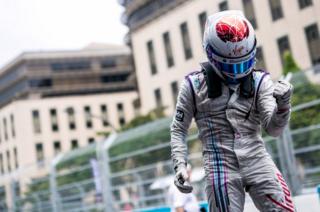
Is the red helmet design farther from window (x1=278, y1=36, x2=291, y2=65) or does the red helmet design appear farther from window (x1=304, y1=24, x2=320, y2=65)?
window (x1=278, y1=36, x2=291, y2=65)

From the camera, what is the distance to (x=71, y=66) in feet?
282

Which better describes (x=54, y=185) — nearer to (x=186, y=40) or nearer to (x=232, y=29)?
(x=232, y=29)

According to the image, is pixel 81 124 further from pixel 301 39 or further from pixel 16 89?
pixel 301 39

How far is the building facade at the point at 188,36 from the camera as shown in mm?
37219

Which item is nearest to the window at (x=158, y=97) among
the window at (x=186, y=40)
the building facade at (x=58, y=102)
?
the window at (x=186, y=40)

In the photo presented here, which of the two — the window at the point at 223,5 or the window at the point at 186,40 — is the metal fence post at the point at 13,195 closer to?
the window at the point at 223,5

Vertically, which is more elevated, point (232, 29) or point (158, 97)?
point (158, 97)

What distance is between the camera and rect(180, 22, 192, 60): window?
45.8 metres

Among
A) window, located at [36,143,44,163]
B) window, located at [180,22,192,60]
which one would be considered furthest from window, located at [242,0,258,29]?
window, located at [36,143,44,163]

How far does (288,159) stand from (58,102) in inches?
2901

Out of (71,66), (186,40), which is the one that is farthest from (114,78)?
(186,40)

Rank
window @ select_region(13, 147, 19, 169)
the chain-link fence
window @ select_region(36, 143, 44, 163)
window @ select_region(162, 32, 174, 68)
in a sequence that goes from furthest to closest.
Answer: window @ select_region(36, 143, 44, 163) → window @ select_region(13, 147, 19, 169) → window @ select_region(162, 32, 174, 68) → the chain-link fence

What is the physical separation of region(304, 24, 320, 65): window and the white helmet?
3343 centimetres

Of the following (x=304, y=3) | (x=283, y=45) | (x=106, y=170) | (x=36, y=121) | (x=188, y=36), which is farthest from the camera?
(x=36, y=121)
